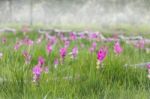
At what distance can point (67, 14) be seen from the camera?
4388cm

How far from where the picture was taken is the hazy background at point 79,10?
41.8 meters

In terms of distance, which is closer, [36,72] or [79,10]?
[36,72]

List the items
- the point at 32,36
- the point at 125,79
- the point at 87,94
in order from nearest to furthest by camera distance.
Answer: the point at 87,94 < the point at 125,79 < the point at 32,36

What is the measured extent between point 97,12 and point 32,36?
33171 millimetres

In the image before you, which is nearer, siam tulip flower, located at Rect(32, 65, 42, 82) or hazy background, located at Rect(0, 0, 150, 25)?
siam tulip flower, located at Rect(32, 65, 42, 82)

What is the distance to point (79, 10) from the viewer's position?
44.2 m

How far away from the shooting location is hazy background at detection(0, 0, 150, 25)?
4184 cm

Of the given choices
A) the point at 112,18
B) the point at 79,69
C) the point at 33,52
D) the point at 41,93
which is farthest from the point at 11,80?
the point at 112,18

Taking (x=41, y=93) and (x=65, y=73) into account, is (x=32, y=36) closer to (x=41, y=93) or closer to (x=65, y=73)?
(x=65, y=73)

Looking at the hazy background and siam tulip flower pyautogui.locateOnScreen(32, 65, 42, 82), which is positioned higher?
the hazy background

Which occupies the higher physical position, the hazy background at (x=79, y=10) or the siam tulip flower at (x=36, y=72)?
the hazy background at (x=79, y=10)

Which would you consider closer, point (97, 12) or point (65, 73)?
point (65, 73)

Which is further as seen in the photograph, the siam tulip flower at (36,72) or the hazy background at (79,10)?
the hazy background at (79,10)

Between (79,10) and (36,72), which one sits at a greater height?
(79,10)
